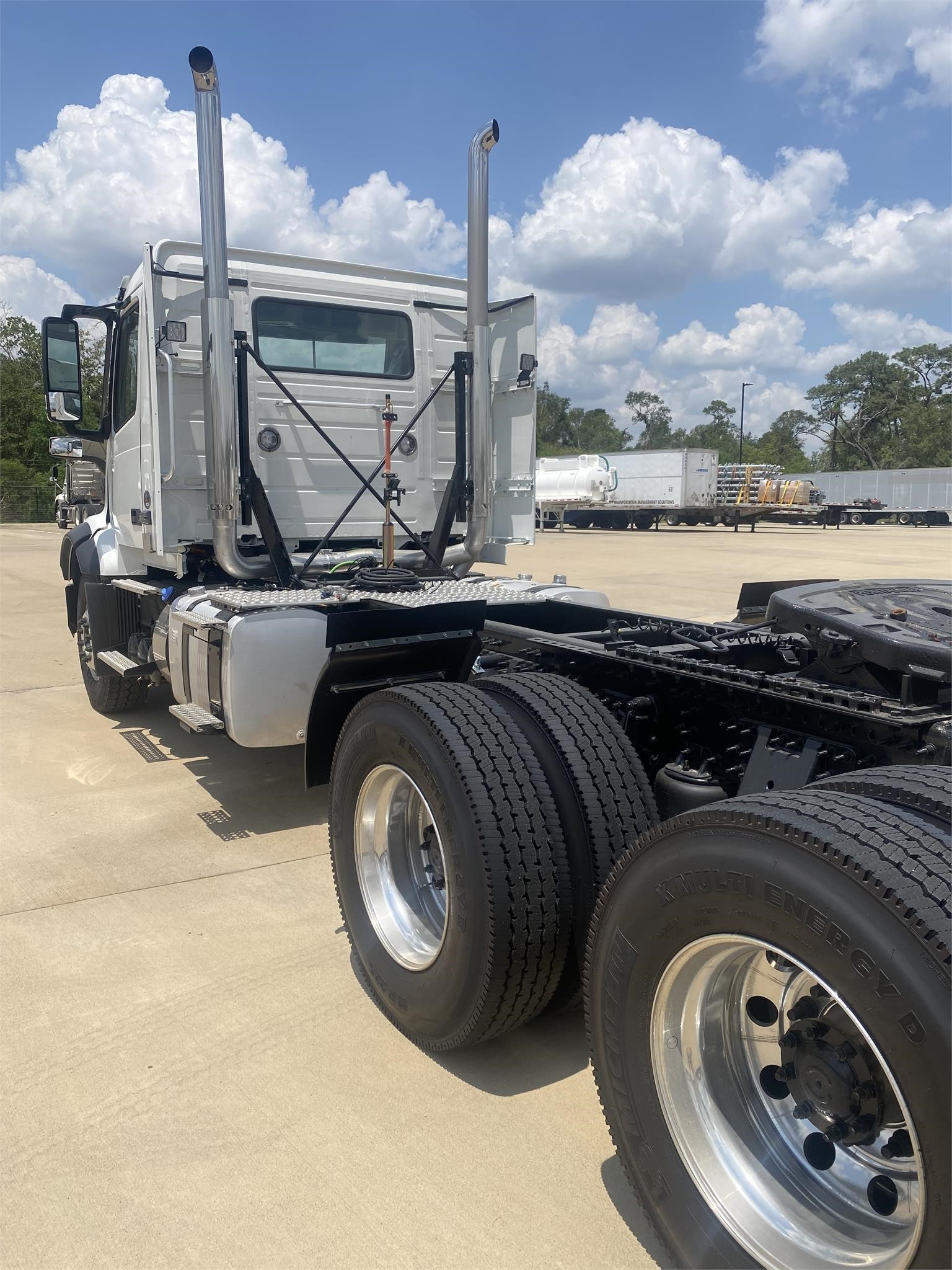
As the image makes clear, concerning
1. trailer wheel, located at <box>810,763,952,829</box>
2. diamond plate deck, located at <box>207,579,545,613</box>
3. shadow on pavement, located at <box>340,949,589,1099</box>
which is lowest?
shadow on pavement, located at <box>340,949,589,1099</box>

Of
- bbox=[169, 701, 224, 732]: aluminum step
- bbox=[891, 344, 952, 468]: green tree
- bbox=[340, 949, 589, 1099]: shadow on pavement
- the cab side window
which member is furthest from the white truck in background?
bbox=[891, 344, 952, 468]: green tree

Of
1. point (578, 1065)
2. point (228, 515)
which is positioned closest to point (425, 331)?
point (228, 515)

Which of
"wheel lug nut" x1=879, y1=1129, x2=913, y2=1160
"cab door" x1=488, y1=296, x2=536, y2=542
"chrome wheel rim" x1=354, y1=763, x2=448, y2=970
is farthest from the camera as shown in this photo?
"cab door" x1=488, y1=296, x2=536, y2=542

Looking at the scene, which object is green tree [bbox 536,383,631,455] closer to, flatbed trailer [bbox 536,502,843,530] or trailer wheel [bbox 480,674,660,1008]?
flatbed trailer [bbox 536,502,843,530]

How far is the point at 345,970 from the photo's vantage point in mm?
3533

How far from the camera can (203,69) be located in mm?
4980

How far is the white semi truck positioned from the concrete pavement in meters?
0.25

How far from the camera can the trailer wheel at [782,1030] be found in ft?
5.19

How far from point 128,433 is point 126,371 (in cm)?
50

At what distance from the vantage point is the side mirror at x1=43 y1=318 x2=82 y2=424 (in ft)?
21.1

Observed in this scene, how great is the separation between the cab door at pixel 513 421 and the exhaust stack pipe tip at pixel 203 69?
2.26m

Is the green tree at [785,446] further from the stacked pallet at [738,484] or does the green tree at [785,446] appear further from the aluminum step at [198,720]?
the aluminum step at [198,720]

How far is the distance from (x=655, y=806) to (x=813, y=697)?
66 cm

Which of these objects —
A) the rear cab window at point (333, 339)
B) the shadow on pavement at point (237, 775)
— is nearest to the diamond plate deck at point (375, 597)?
the shadow on pavement at point (237, 775)
